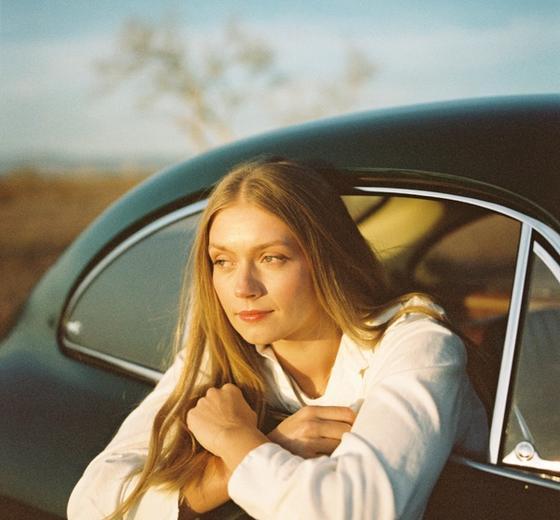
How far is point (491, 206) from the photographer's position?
187 centimetres

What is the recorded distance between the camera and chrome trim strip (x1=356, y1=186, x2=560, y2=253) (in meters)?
1.77

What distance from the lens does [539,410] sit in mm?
1800

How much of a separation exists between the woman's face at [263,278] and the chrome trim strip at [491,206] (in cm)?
28

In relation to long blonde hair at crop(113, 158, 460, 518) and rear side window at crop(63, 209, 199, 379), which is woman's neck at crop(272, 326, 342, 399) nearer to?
long blonde hair at crop(113, 158, 460, 518)

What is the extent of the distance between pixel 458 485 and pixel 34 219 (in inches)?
502

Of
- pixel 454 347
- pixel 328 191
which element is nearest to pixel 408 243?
pixel 328 191

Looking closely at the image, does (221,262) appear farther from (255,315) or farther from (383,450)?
(383,450)

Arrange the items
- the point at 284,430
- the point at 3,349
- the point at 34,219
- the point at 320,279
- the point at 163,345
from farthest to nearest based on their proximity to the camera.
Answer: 1. the point at 34,219
2. the point at 3,349
3. the point at 163,345
4. the point at 320,279
5. the point at 284,430

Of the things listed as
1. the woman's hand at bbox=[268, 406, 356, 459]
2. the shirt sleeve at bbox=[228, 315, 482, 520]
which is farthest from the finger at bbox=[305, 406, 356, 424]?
the shirt sleeve at bbox=[228, 315, 482, 520]

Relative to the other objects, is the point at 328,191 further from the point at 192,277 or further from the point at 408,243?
the point at 408,243

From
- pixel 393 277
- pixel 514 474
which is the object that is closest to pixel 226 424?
pixel 514 474

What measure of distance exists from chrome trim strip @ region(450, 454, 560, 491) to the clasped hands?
0.28m

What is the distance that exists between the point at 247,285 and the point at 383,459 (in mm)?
569

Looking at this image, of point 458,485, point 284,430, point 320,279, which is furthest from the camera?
point 320,279
